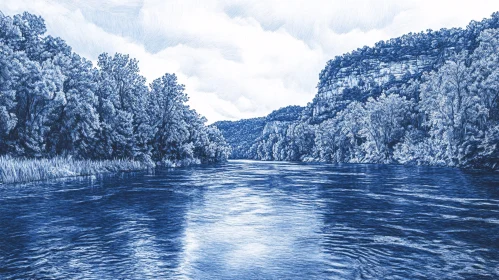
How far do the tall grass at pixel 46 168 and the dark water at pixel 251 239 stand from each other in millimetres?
11946

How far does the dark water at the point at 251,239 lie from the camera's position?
8.20 m

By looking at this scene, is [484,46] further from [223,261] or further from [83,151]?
[223,261]

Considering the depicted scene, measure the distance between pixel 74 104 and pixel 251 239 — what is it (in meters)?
38.6

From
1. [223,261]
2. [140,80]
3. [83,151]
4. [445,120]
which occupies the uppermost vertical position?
[140,80]

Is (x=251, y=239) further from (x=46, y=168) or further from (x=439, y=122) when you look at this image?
(x=439, y=122)

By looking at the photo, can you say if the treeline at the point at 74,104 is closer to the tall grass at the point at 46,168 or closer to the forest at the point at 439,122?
the tall grass at the point at 46,168

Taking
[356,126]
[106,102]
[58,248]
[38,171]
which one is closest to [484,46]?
[356,126]

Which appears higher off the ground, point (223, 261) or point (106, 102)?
point (106, 102)

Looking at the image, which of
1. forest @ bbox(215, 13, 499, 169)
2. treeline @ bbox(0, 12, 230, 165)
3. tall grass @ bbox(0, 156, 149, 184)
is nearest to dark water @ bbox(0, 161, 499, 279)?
tall grass @ bbox(0, 156, 149, 184)

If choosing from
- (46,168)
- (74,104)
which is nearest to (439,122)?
(74,104)

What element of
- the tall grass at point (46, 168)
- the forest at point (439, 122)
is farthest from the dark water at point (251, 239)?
the forest at point (439, 122)

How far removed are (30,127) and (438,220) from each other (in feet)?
130

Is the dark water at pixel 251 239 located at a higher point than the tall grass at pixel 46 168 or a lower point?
lower

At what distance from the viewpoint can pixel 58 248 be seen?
1023 centimetres
